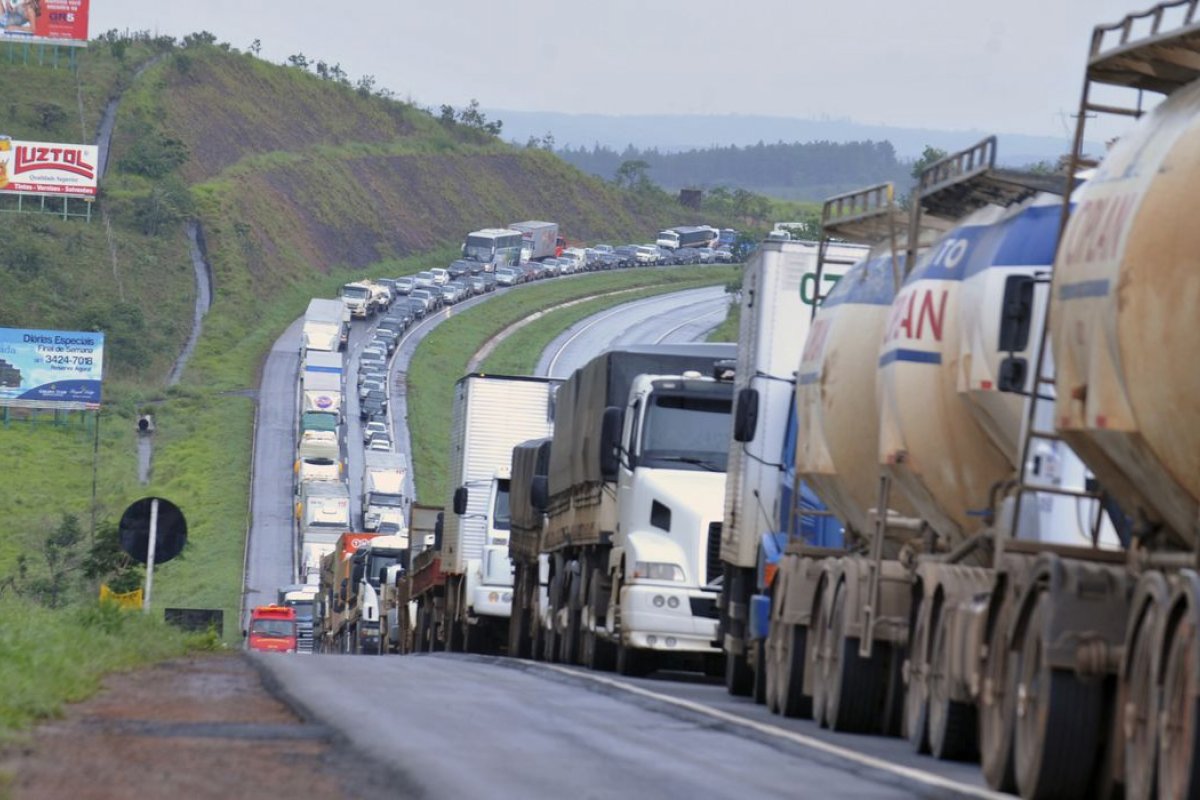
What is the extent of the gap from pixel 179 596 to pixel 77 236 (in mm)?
64039

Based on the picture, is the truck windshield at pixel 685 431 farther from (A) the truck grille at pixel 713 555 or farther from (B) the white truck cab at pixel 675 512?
(A) the truck grille at pixel 713 555

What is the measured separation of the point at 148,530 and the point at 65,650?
24.8ft

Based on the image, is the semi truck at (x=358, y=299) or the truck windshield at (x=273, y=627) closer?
the truck windshield at (x=273, y=627)

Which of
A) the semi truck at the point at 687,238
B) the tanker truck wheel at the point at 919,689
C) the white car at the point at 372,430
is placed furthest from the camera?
the semi truck at the point at 687,238

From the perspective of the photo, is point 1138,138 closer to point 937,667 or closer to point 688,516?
point 937,667

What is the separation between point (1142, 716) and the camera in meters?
9.90

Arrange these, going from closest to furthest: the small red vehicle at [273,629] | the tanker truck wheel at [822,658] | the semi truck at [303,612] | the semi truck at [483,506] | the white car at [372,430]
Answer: the tanker truck wheel at [822,658] → the semi truck at [483,506] → the small red vehicle at [273,629] → the semi truck at [303,612] → the white car at [372,430]

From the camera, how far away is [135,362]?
360 feet

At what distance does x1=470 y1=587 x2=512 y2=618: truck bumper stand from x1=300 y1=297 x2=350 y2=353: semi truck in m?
67.0

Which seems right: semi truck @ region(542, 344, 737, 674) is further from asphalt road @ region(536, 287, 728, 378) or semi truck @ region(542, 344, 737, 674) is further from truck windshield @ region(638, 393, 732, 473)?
asphalt road @ region(536, 287, 728, 378)

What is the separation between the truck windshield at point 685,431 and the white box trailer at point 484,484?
12516 mm

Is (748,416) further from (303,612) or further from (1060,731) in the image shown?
(303,612)

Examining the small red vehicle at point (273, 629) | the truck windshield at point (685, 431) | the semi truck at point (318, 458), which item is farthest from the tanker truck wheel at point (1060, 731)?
the semi truck at point (318, 458)

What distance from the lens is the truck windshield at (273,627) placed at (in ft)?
192
